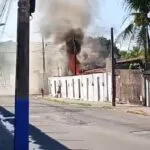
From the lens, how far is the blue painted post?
30.6 ft

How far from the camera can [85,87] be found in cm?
5391

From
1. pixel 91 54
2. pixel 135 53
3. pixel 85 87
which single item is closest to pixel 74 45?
pixel 135 53

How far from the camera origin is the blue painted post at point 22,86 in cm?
932

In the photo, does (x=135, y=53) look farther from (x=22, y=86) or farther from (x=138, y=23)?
(x=22, y=86)

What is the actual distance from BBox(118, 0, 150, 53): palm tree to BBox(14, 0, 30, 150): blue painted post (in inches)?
953

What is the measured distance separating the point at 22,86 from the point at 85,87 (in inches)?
1756

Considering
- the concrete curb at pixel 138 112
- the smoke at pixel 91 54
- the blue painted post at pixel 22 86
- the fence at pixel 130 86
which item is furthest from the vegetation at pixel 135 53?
the blue painted post at pixel 22 86

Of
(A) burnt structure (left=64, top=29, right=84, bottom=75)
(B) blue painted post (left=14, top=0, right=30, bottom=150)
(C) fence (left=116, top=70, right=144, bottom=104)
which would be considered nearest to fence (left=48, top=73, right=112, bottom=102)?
(C) fence (left=116, top=70, right=144, bottom=104)

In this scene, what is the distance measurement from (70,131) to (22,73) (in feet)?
30.9

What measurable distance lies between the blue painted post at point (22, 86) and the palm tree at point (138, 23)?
2421cm

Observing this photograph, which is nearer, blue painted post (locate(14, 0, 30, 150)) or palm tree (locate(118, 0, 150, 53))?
blue painted post (locate(14, 0, 30, 150))

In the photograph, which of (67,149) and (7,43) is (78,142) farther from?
(7,43)

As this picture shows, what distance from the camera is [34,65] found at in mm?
86938

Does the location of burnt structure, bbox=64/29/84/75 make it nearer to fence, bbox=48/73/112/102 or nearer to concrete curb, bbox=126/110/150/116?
fence, bbox=48/73/112/102
